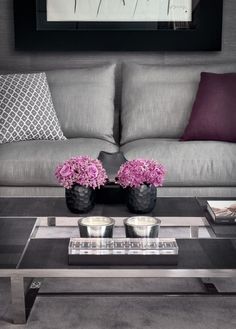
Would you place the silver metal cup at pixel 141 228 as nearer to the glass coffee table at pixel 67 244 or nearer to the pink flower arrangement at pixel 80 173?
the glass coffee table at pixel 67 244

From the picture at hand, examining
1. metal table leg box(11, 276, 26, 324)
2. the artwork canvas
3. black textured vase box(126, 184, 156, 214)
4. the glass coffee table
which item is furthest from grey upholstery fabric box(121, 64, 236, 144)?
metal table leg box(11, 276, 26, 324)

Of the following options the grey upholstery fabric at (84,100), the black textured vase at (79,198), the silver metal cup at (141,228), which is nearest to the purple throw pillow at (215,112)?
the grey upholstery fabric at (84,100)

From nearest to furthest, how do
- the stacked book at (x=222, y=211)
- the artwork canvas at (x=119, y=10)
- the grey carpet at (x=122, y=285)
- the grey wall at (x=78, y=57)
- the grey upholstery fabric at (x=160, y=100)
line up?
the stacked book at (x=222, y=211), the grey carpet at (x=122, y=285), the grey upholstery fabric at (x=160, y=100), the artwork canvas at (x=119, y=10), the grey wall at (x=78, y=57)

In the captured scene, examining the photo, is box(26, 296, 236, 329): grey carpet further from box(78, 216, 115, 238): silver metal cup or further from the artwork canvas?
the artwork canvas

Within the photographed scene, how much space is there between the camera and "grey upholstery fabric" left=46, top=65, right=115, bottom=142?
3.55 meters

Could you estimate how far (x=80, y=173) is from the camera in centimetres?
221

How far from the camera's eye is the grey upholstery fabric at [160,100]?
139 inches

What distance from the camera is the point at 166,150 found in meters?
3.14

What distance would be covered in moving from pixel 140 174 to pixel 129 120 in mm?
1399

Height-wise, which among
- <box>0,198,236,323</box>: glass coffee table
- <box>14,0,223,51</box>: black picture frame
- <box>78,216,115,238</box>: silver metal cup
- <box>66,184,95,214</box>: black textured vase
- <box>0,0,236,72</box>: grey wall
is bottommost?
<box>0,198,236,323</box>: glass coffee table

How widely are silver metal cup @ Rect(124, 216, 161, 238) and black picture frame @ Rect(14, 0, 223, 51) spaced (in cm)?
214

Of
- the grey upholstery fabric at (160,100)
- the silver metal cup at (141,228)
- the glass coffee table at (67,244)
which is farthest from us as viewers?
the grey upholstery fabric at (160,100)

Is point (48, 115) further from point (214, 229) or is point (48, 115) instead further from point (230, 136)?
point (214, 229)

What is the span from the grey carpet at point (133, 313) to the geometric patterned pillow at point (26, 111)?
1.36 meters
